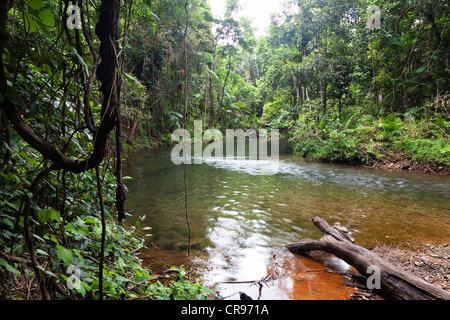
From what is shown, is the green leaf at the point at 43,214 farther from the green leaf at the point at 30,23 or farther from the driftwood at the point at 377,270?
the driftwood at the point at 377,270

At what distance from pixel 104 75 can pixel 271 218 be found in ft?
13.2

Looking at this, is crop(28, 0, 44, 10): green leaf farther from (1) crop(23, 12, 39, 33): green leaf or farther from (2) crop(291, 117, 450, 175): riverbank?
(2) crop(291, 117, 450, 175): riverbank

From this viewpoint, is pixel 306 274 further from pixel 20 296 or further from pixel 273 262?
pixel 20 296

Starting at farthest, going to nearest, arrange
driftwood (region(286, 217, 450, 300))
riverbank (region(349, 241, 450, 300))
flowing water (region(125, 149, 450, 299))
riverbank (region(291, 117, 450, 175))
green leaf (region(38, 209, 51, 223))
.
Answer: riverbank (region(291, 117, 450, 175)), flowing water (region(125, 149, 450, 299)), riverbank (region(349, 241, 450, 300)), driftwood (region(286, 217, 450, 300)), green leaf (region(38, 209, 51, 223))

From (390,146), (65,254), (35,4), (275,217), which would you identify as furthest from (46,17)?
(390,146)

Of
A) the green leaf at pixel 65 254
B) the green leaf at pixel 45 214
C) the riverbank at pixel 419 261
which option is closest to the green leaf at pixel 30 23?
the green leaf at pixel 45 214

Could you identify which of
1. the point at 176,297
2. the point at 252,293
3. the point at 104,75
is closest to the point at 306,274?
the point at 252,293

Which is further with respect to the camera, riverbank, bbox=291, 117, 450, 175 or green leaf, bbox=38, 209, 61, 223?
riverbank, bbox=291, 117, 450, 175

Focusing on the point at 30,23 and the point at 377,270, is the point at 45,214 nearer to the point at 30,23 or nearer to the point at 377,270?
the point at 30,23

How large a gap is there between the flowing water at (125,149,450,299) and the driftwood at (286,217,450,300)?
245 mm

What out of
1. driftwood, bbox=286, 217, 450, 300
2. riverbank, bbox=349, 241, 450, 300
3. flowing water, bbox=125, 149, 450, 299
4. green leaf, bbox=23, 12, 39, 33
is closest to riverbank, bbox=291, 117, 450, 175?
flowing water, bbox=125, 149, 450, 299

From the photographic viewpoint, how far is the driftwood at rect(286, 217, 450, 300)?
6.73ft

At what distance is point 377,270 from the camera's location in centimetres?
239

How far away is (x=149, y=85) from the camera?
13680 millimetres
